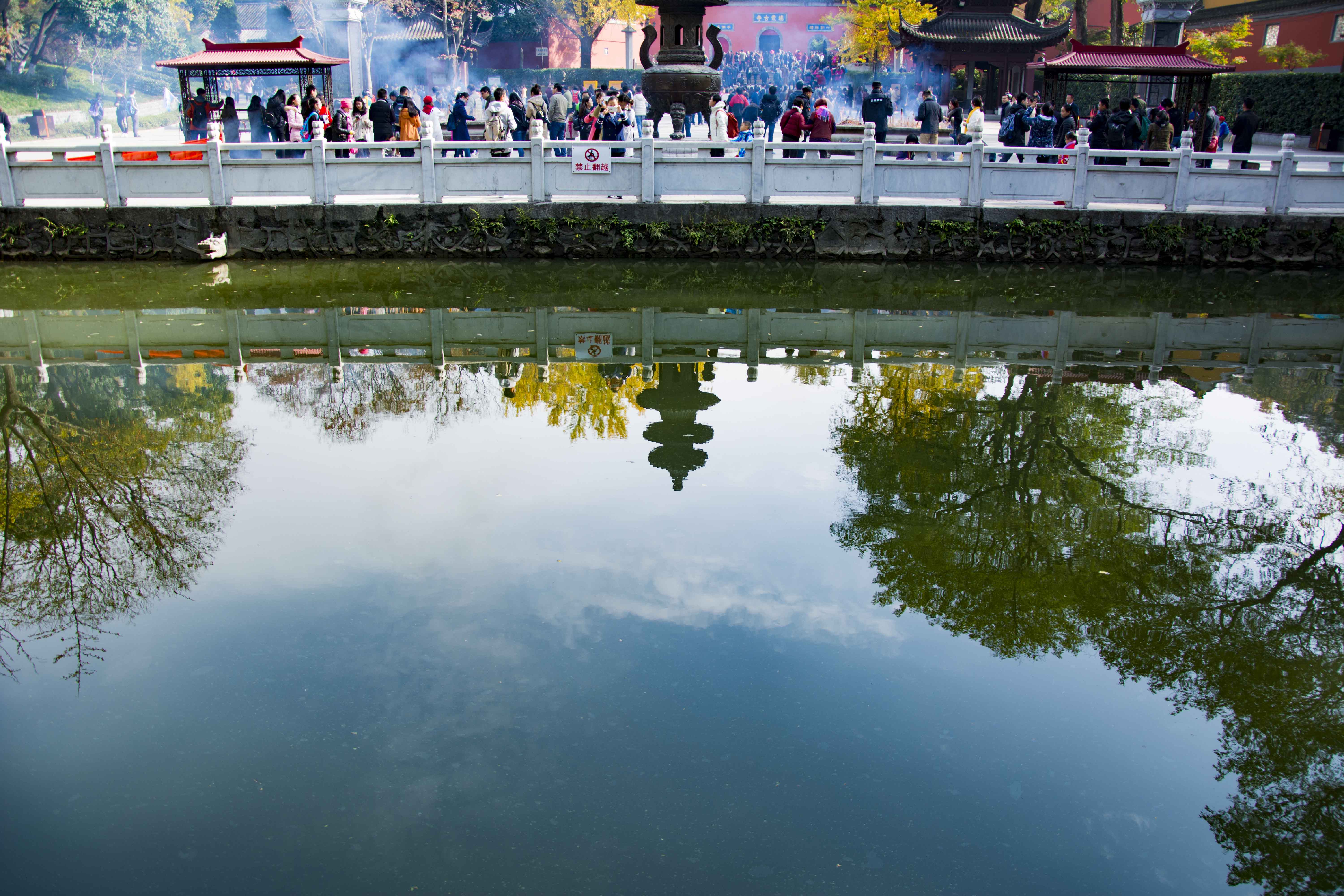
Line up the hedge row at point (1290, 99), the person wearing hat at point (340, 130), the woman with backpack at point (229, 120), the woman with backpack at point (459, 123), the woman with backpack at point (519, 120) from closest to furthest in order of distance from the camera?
the person wearing hat at point (340, 130)
the woman with backpack at point (459, 123)
the woman with backpack at point (519, 120)
the woman with backpack at point (229, 120)
the hedge row at point (1290, 99)

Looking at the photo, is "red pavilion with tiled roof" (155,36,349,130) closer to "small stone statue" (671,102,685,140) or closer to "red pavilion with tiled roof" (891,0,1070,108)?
"small stone statue" (671,102,685,140)

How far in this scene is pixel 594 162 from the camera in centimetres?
1434

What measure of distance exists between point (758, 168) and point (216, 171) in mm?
7319

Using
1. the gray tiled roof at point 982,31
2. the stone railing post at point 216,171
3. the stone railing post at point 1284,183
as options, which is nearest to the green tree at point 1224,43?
the gray tiled roof at point 982,31

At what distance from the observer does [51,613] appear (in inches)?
198

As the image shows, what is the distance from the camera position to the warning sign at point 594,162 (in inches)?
562

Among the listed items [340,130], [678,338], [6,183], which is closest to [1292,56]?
[340,130]

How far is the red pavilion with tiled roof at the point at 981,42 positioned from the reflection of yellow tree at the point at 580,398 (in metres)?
28.9

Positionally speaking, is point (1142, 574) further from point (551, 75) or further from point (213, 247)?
point (551, 75)

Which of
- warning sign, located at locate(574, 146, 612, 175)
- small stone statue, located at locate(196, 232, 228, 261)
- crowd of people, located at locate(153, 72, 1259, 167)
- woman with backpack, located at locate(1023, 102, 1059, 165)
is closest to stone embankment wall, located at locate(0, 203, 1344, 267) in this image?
small stone statue, located at locate(196, 232, 228, 261)

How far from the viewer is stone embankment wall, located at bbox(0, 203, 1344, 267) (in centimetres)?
1414

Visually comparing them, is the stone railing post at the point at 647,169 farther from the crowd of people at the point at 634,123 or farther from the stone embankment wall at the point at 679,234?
the crowd of people at the point at 634,123

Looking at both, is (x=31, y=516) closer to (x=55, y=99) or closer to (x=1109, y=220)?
(x=1109, y=220)

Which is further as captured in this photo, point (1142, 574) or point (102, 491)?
point (102, 491)
